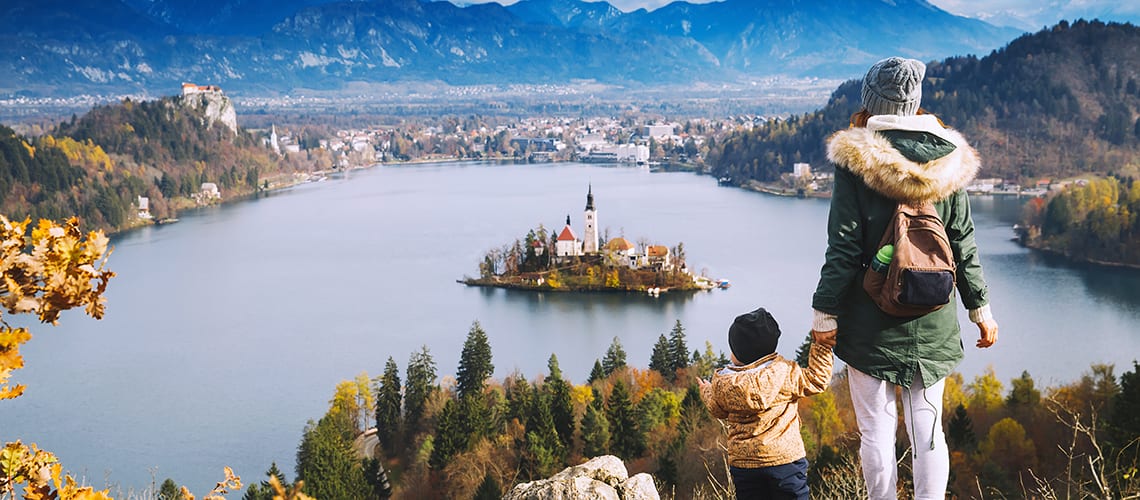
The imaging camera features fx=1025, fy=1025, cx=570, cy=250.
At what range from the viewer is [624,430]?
20.6 ft

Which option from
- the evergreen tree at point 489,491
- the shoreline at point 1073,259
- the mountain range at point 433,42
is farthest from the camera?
the mountain range at point 433,42

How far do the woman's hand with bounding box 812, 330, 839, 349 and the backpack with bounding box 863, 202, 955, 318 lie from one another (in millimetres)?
58

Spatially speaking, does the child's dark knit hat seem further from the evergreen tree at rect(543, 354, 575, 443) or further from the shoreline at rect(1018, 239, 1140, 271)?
the shoreline at rect(1018, 239, 1140, 271)

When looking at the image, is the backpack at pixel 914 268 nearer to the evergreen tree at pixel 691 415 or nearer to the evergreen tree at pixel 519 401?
the evergreen tree at pixel 691 415

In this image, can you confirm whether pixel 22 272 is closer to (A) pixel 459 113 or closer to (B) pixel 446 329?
(B) pixel 446 329

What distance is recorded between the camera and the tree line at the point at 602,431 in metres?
4.89

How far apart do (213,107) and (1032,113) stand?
24303mm

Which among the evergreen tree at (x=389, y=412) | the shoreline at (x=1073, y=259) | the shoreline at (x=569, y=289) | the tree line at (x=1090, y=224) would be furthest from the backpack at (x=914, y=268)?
the tree line at (x=1090, y=224)

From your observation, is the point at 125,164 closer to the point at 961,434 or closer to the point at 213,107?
the point at 213,107

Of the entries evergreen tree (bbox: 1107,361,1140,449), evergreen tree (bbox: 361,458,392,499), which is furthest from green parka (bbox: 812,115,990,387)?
evergreen tree (bbox: 361,458,392,499)

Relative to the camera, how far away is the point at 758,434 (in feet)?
3.67

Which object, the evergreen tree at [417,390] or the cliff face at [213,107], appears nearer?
the evergreen tree at [417,390]

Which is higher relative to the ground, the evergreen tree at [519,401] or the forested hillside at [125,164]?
the evergreen tree at [519,401]

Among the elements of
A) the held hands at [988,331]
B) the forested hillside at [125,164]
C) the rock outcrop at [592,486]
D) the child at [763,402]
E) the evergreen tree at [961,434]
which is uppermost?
the held hands at [988,331]
